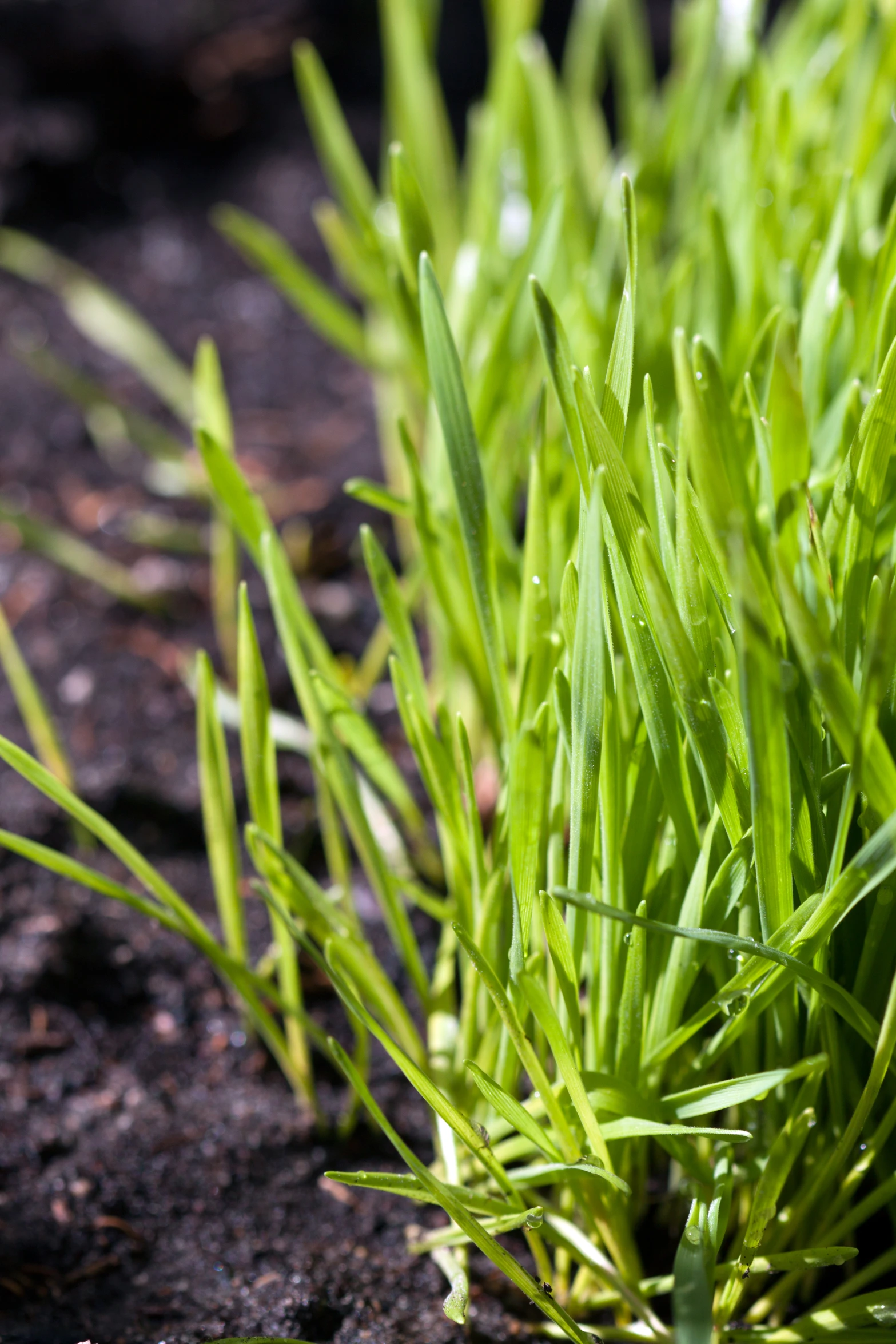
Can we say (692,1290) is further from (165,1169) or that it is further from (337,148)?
(337,148)

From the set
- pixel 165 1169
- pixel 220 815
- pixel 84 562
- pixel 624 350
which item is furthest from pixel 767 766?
pixel 84 562

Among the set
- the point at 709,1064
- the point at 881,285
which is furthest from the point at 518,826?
the point at 881,285

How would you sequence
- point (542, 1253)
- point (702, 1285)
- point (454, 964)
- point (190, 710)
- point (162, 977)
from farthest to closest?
point (190, 710), point (162, 977), point (454, 964), point (542, 1253), point (702, 1285)

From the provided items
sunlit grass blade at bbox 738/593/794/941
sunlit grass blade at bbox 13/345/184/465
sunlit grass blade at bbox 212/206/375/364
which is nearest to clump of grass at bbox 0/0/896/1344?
sunlit grass blade at bbox 738/593/794/941

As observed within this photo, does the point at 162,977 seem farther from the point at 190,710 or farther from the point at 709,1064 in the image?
the point at 709,1064

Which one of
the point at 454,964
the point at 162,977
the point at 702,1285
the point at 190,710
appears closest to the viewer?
the point at 702,1285

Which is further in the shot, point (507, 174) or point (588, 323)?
point (507, 174)
